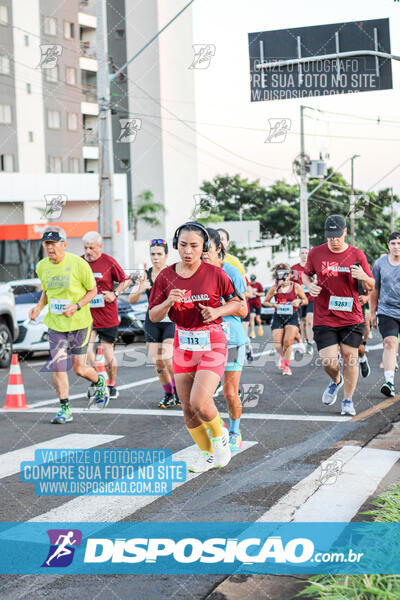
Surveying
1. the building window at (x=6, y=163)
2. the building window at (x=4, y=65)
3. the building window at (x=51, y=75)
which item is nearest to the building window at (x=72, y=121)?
the building window at (x=51, y=75)

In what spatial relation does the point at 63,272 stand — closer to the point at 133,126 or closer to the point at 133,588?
the point at 133,588

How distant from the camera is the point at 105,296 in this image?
10.7 meters

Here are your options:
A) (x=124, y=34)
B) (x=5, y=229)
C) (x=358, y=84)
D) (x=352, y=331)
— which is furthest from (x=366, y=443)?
(x=124, y=34)

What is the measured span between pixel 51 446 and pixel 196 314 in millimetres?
2290

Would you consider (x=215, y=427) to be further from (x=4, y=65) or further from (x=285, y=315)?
(x=4, y=65)

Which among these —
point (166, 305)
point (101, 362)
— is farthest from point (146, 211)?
point (166, 305)

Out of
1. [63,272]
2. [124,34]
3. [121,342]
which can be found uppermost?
[124,34]


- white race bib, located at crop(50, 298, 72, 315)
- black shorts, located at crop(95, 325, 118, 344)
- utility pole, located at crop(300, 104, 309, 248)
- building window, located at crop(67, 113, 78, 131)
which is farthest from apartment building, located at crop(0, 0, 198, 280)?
white race bib, located at crop(50, 298, 72, 315)

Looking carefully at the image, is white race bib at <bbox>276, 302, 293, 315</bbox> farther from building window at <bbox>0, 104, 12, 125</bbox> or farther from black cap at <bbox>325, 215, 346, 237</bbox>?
building window at <bbox>0, 104, 12, 125</bbox>

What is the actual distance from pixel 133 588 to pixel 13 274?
37.2m

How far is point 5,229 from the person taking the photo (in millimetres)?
39062

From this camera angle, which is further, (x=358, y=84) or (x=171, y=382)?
(x=358, y=84)

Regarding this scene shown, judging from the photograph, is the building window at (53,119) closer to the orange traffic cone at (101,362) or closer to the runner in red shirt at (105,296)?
the orange traffic cone at (101,362)

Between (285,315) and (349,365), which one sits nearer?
(349,365)
